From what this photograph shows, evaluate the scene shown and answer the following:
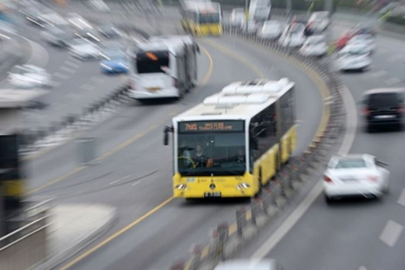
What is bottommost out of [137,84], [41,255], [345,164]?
[41,255]

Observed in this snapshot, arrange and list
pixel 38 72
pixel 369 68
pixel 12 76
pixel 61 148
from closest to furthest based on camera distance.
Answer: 1. pixel 61 148
2. pixel 12 76
3. pixel 38 72
4. pixel 369 68

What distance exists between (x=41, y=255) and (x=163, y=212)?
6.65 m

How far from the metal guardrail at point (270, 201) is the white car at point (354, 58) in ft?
43.0

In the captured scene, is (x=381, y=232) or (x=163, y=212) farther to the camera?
(x=163, y=212)

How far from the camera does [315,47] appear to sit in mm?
72625

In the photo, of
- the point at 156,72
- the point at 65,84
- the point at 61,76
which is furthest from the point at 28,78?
the point at 156,72

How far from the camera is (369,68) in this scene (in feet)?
214

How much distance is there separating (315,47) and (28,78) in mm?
24800

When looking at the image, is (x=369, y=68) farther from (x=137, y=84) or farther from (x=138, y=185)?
(x=138, y=185)

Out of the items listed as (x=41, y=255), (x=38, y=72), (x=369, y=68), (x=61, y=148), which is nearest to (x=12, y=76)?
(x=38, y=72)

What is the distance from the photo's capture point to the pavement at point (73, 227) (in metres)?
21.7

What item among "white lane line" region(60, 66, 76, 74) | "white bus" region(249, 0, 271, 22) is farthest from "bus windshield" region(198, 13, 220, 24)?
"white lane line" region(60, 66, 76, 74)

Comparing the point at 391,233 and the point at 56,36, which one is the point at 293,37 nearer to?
the point at 56,36

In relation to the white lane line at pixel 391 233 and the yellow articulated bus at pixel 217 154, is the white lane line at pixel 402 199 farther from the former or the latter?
the yellow articulated bus at pixel 217 154
